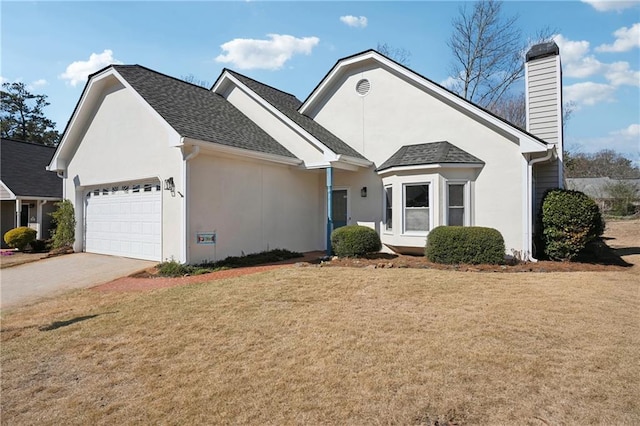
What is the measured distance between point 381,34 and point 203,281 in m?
27.9

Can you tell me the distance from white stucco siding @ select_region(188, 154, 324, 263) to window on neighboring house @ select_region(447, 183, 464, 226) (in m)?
5.06

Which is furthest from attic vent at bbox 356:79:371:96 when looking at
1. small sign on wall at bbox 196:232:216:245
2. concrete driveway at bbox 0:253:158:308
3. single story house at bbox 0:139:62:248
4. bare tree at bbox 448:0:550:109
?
bare tree at bbox 448:0:550:109

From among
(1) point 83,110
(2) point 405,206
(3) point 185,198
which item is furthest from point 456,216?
(1) point 83,110

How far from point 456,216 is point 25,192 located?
20.0 meters

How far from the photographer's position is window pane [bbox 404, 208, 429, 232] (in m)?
11.6

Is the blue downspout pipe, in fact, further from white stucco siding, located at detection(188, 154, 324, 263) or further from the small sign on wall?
the small sign on wall

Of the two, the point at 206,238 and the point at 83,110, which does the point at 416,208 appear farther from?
the point at 83,110

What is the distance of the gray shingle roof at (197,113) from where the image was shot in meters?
11.0

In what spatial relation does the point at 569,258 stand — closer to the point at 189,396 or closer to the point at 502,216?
the point at 502,216

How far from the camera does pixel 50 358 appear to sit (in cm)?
479

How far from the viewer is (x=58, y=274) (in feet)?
35.2

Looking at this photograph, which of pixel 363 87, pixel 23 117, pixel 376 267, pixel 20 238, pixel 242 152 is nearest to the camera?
pixel 376 267

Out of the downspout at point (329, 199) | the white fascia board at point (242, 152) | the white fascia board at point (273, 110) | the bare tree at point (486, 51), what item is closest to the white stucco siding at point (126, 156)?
the white fascia board at point (242, 152)

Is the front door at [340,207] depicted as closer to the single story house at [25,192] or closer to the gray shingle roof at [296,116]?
the gray shingle roof at [296,116]
